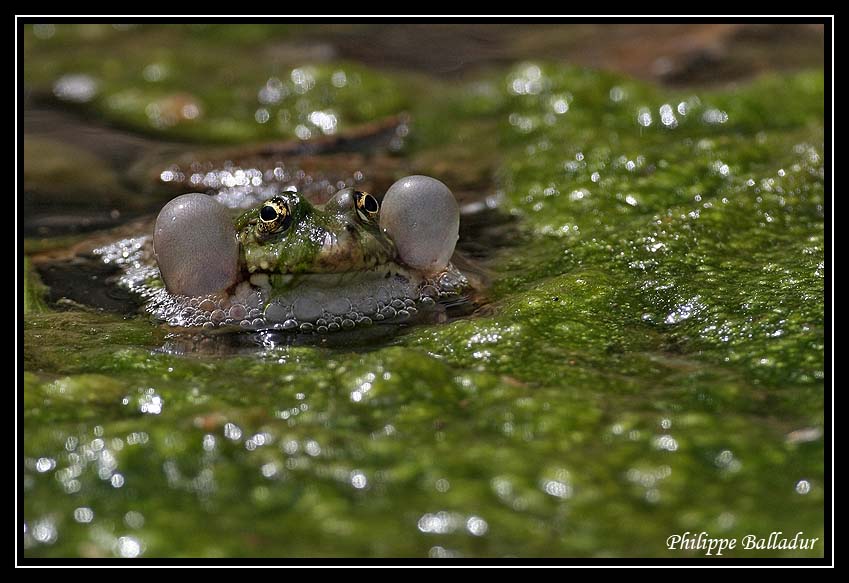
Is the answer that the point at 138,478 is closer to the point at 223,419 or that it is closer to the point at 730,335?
the point at 223,419

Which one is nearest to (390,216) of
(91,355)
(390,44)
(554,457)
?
(91,355)

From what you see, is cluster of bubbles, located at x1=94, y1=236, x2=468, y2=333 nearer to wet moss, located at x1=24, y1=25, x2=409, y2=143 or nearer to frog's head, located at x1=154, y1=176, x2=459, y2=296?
frog's head, located at x1=154, y1=176, x2=459, y2=296

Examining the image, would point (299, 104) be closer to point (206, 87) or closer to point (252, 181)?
point (206, 87)
